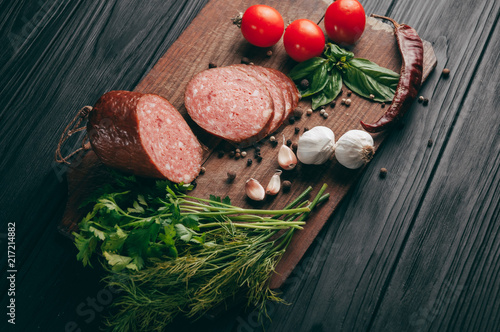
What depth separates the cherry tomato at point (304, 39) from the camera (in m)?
2.83

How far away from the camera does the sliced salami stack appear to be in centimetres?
279

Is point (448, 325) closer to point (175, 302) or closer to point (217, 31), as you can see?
point (175, 302)

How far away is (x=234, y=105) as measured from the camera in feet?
9.21

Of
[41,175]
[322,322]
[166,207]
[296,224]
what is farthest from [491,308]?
[41,175]

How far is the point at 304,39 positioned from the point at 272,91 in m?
0.43

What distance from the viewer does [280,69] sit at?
3.01 metres

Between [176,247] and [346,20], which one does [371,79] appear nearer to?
[346,20]

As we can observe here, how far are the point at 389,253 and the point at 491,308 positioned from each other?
753 mm

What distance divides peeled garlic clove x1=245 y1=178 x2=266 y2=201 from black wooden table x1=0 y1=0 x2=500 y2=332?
51 cm

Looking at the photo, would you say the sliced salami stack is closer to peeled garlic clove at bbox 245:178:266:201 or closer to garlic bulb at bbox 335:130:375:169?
peeled garlic clove at bbox 245:178:266:201

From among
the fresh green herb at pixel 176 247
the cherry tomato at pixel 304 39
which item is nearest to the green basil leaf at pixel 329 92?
the cherry tomato at pixel 304 39

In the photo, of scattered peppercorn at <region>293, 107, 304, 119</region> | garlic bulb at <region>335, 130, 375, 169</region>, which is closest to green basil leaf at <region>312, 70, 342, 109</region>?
scattered peppercorn at <region>293, 107, 304, 119</region>

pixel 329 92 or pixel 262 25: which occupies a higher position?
pixel 262 25

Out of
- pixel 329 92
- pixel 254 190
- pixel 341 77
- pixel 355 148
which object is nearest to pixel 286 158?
pixel 254 190
